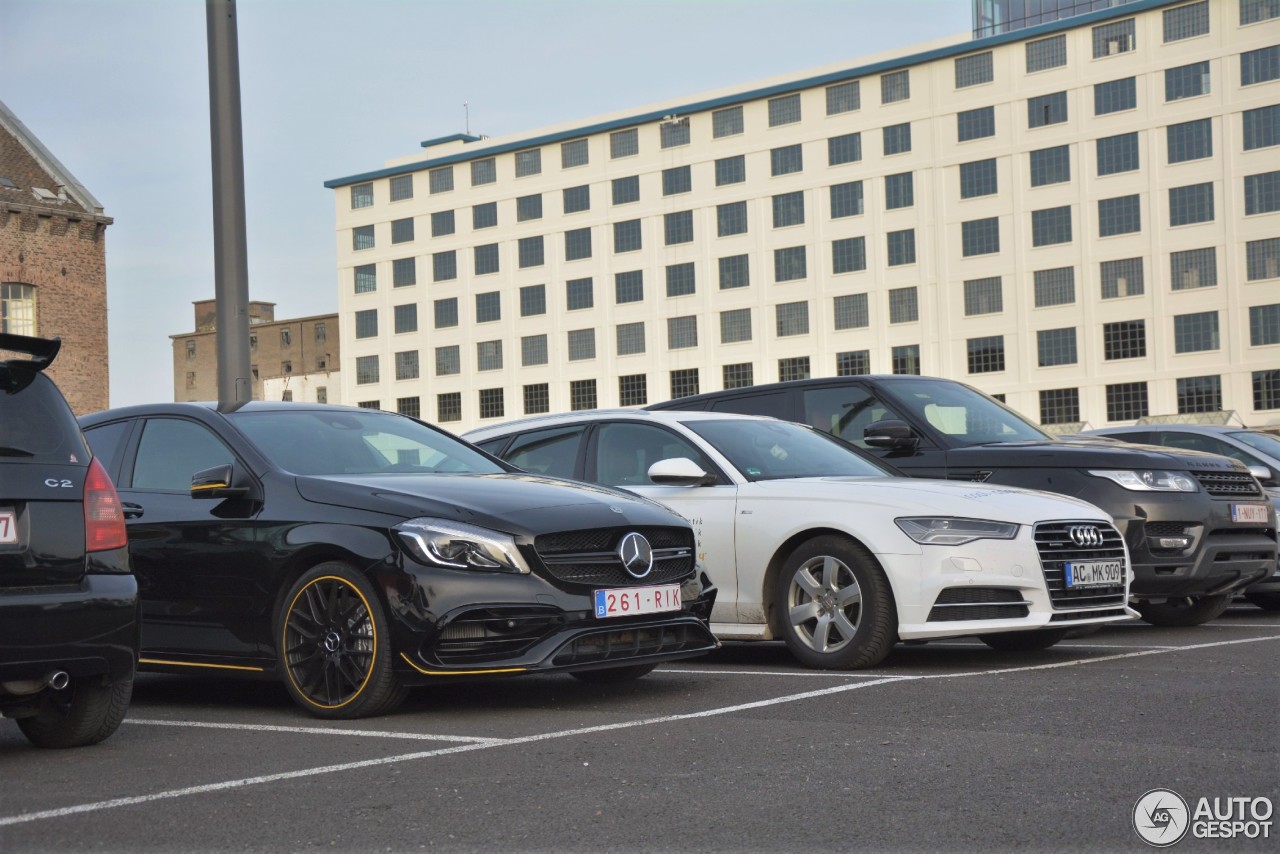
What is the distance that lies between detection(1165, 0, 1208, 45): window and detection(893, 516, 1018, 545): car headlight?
67.8 m

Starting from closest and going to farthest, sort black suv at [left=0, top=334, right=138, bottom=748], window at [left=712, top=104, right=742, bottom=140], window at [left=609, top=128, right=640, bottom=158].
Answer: black suv at [left=0, top=334, right=138, bottom=748] < window at [left=712, top=104, right=742, bottom=140] < window at [left=609, top=128, right=640, bottom=158]

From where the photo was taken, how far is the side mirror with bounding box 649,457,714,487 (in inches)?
335

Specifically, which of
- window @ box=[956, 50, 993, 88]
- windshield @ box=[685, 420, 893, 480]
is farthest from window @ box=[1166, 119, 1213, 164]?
windshield @ box=[685, 420, 893, 480]

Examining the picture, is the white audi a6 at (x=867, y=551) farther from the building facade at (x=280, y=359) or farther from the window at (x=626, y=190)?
the building facade at (x=280, y=359)

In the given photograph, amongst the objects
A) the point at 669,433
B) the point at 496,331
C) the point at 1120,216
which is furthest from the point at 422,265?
the point at 669,433

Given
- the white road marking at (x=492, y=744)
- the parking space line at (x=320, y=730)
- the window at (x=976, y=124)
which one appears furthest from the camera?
the window at (x=976, y=124)

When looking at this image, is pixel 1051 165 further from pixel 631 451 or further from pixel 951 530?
pixel 951 530

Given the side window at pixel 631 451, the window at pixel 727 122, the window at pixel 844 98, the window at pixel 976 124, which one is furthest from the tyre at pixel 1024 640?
the window at pixel 727 122

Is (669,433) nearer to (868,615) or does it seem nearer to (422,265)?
(868,615)

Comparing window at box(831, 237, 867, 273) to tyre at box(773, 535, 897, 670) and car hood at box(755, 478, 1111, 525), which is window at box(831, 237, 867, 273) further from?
tyre at box(773, 535, 897, 670)

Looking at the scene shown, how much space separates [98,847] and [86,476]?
6.76ft

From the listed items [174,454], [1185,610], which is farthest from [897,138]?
[174,454]

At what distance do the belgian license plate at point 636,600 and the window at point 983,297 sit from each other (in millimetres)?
68973

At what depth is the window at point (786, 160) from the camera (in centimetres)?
7925
